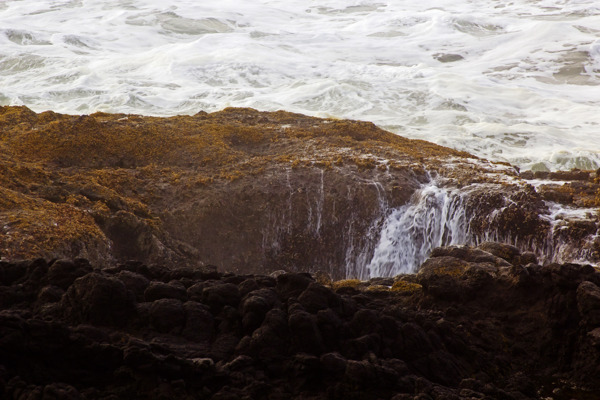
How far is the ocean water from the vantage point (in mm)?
22594

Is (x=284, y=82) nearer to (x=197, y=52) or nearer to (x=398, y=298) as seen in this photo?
(x=197, y=52)

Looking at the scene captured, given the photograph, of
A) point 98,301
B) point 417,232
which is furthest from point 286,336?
A: point 417,232

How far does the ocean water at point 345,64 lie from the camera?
890 inches

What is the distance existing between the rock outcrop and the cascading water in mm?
49

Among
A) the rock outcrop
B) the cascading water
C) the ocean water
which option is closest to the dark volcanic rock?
the rock outcrop

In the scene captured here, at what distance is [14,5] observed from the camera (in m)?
38.8

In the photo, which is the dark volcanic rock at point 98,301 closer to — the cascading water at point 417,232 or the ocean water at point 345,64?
the cascading water at point 417,232

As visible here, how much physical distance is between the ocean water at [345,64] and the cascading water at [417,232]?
7.75 meters

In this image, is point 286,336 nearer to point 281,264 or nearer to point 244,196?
point 281,264

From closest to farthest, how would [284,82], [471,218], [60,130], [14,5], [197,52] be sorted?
1. [471,218]
2. [60,130]
3. [284,82]
4. [197,52]
5. [14,5]

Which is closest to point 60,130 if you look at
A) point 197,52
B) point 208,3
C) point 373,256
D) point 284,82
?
point 373,256

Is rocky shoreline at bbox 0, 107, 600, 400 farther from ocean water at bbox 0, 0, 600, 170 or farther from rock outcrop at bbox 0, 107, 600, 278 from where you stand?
ocean water at bbox 0, 0, 600, 170

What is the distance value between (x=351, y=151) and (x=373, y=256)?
2.44m

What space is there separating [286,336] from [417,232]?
236 inches
